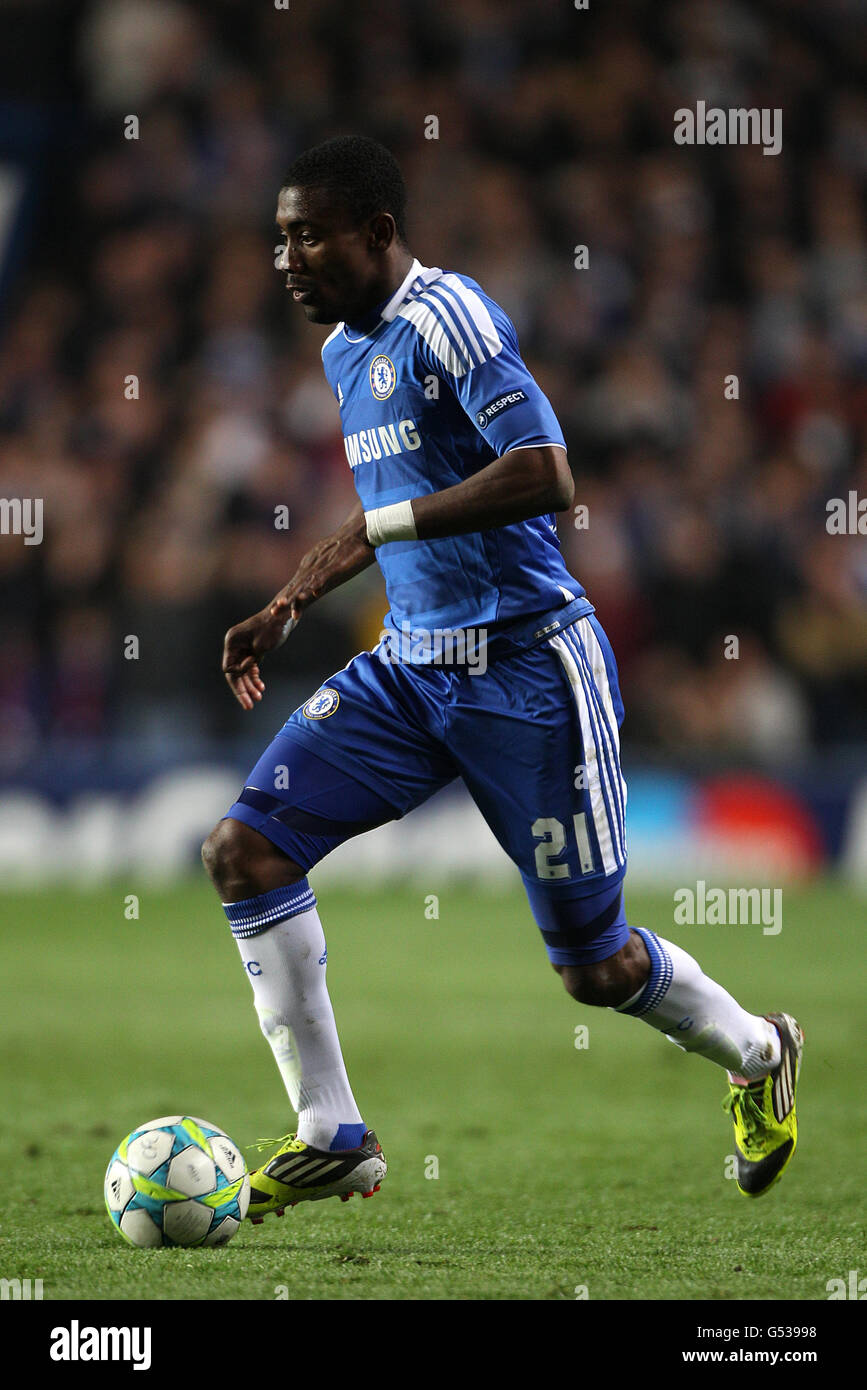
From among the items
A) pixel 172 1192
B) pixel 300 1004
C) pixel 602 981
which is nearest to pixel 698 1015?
pixel 602 981

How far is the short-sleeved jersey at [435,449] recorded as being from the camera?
4.20 meters

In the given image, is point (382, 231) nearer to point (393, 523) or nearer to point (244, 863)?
point (393, 523)

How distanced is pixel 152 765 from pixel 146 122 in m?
6.09

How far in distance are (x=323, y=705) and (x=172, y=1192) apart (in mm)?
1200

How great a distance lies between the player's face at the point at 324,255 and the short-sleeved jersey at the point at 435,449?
105 mm

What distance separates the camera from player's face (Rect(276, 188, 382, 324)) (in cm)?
423

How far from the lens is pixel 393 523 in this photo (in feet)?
13.3

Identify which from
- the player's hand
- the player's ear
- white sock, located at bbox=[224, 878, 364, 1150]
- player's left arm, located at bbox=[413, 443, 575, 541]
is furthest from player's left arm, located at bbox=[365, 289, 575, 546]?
white sock, located at bbox=[224, 878, 364, 1150]

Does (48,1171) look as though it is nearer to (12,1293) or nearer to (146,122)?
(12,1293)

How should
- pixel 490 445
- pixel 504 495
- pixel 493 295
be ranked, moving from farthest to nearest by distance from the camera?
1. pixel 493 295
2. pixel 490 445
3. pixel 504 495

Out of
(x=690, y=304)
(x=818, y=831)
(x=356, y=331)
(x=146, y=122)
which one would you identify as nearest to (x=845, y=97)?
(x=690, y=304)

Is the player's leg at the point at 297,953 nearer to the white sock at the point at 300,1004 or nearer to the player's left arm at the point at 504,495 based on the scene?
the white sock at the point at 300,1004

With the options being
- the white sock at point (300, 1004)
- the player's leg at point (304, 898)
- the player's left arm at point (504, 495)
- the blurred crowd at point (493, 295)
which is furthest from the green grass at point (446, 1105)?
the blurred crowd at point (493, 295)

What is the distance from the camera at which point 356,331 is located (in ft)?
14.7
